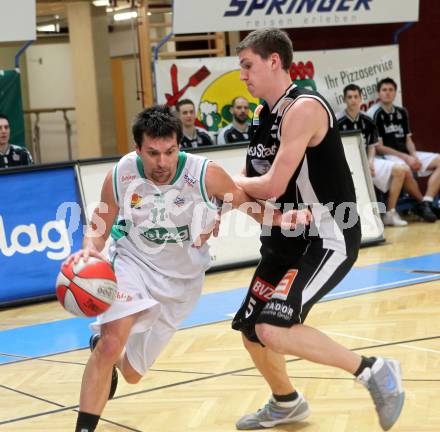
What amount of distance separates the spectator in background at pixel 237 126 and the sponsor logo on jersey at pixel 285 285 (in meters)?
7.43

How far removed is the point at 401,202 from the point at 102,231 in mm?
9554

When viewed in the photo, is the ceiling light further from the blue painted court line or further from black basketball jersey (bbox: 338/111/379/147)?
the blue painted court line

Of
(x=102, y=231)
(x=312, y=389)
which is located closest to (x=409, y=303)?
(x=312, y=389)

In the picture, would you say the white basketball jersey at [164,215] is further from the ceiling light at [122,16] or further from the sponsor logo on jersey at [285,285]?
the ceiling light at [122,16]

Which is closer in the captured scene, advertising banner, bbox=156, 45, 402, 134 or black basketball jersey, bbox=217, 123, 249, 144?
black basketball jersey, bbox=217, 123, 249, 144

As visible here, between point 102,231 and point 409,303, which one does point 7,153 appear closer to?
point 409,303

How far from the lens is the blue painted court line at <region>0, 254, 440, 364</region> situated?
7234 millimetres

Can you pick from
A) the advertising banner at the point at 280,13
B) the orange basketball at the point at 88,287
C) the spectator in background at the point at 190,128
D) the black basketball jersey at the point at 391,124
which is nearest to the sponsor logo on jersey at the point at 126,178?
the orange basketball at the point at 88,287

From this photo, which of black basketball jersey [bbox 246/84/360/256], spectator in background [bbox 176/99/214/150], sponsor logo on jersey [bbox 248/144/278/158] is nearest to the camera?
black basketball jersey [bbox 246/84/360/256]

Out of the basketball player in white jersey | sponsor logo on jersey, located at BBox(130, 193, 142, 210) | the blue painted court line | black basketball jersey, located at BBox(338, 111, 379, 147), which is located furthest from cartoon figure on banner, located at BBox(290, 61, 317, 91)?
sponsor logo on jersey, located at BBox(130, 193, 142, 210)

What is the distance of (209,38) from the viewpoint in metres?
14.0

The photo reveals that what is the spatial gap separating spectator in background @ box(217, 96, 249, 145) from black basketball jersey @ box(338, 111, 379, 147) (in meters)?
1.55

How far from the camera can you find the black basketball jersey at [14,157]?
10516 mm

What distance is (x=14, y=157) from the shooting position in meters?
10.6
